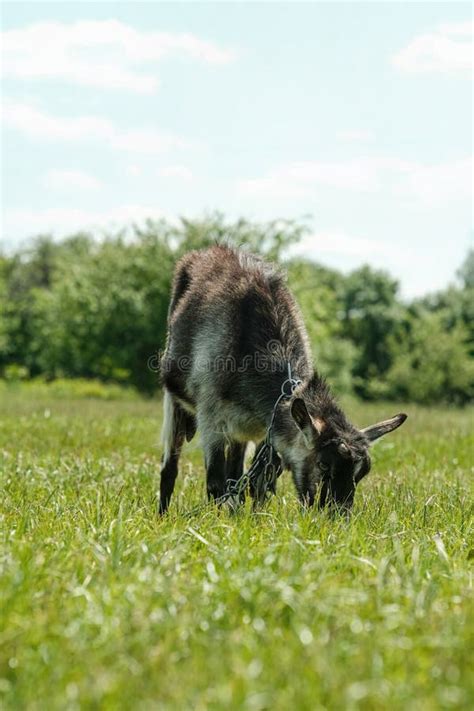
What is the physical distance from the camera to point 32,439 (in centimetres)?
1028

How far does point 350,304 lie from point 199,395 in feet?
201

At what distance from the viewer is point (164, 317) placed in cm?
2677

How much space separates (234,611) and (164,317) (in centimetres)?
2355

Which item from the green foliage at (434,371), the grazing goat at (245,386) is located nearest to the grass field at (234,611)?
the grazing goat at (245,386)

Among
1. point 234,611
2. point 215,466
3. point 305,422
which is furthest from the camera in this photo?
point 215,466

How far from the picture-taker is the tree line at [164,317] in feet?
90.0

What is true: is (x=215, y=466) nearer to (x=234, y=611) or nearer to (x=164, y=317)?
(x=234, y=611)

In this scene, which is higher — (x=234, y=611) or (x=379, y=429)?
(x=379, y=429)

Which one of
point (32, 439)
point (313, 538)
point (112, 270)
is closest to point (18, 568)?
point (313, 538)

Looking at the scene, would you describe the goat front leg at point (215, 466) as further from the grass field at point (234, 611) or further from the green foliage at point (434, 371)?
the green foliage at point (434, 371)

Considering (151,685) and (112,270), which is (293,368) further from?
(112,270)

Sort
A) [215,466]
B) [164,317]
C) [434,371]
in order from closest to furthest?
[215,466], [164,317], [434,371]

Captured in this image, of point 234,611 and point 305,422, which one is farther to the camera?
point 305,422

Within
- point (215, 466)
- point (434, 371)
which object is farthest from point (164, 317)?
point (434, 371)
